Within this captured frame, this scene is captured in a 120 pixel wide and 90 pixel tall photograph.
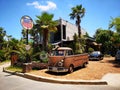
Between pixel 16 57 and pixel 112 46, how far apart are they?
77.7 feet

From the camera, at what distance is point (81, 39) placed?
1278 inches

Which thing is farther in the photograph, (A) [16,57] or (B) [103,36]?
(B) [103,36]

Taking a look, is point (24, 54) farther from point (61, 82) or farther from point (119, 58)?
point (119, 58)

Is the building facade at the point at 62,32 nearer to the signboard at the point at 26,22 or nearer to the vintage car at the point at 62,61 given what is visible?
the signboard at the point at 26,22

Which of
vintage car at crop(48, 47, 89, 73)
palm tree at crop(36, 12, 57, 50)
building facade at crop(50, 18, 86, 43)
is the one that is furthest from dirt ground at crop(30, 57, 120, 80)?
building facade at crop(50, 18, 86, 43)

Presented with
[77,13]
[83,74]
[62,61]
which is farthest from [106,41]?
[62,61]

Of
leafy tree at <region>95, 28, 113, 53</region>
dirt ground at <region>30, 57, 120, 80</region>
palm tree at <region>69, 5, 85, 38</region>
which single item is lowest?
dirt ground at <region>30, 57, 120, 80</region>

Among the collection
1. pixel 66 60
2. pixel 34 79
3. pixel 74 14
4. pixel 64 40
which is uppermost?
pixel 74 14

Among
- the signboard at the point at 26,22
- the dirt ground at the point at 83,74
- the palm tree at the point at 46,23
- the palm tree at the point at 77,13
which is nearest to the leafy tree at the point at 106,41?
the palm tree at the point at 77,13

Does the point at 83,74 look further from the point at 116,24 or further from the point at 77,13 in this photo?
the point at 77,13

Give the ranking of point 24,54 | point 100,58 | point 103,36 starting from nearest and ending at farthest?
1. point 24,54
2. point 100,58
3. point 103,36

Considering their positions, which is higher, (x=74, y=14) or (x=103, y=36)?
(x=74, y=14)

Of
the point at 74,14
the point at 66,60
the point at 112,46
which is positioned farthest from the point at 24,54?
the point at 112,46

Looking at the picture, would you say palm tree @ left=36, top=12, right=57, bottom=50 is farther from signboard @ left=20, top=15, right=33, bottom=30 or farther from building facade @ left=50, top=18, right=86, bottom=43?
building facade @ left=50, top=18, right=86, bottom=43
